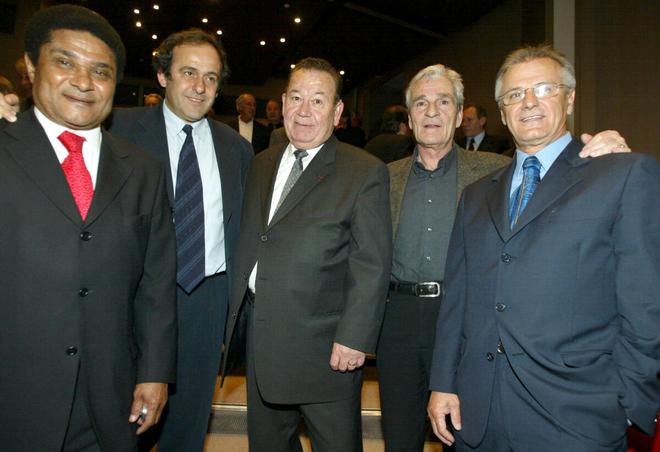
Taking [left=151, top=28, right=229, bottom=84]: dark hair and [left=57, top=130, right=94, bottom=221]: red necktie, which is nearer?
[left=57, top=130, right=94, bottom=221]: red necktie

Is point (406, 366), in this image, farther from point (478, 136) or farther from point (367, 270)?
point (478, 136)

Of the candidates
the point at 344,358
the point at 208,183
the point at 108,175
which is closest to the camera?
the point at 108,175

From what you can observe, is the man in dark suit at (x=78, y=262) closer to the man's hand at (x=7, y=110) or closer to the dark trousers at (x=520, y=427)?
the man's hand at (x=7, y=110)

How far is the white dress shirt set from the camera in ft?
7.01

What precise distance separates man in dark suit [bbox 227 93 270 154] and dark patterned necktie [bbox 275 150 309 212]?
12.4 ft

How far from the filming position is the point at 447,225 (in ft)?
7.00

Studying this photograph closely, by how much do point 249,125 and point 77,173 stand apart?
480 centimetres

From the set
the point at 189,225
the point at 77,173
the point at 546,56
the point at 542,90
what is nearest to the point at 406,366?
the point at 189,225

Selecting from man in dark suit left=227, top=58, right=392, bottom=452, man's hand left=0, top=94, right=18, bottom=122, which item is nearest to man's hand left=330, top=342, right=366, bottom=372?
man in dark suit left=227, top=58, right=392, bottom=452

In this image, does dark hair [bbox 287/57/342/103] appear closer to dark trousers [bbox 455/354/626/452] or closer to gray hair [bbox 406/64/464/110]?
gray hair [bbox 406/64/464/110]

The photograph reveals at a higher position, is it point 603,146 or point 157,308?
point 603,146

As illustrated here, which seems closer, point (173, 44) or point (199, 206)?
point (199, 206)

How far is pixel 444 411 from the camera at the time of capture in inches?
65.8

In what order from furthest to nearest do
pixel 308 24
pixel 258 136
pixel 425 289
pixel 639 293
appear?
pixel 308 24
pixel 258 136
pixel 425 289
pixel 639 293
